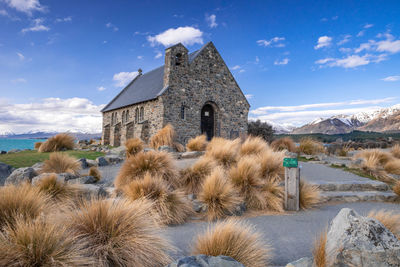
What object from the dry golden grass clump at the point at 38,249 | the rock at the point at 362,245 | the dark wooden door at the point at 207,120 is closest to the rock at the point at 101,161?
the dry golden grass clump at the point at 38,249

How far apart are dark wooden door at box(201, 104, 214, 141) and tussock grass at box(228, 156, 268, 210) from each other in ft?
41.0

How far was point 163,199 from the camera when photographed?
422cm

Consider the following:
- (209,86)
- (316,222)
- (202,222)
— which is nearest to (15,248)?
(202,222)

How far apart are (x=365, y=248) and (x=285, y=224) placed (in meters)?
1.88

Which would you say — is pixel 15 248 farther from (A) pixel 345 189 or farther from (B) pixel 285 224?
(A) pixel 345 189

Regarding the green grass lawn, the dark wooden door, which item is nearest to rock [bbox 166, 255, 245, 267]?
the green grass lawn

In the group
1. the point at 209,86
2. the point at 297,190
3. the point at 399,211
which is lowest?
the point at 399,211

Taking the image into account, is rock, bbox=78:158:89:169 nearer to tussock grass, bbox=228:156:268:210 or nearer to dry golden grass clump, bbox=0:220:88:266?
tussock grass, bbox=228:156:268:210

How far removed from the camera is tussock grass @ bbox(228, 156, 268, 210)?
4.95 meters

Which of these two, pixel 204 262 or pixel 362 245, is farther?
pixel 362 245

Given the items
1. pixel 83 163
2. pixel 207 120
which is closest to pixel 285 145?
pixel 207 120

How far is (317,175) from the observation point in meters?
7.51

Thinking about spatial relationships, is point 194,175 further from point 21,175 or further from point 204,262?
point 21,175

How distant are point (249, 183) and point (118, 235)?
11.3ft
